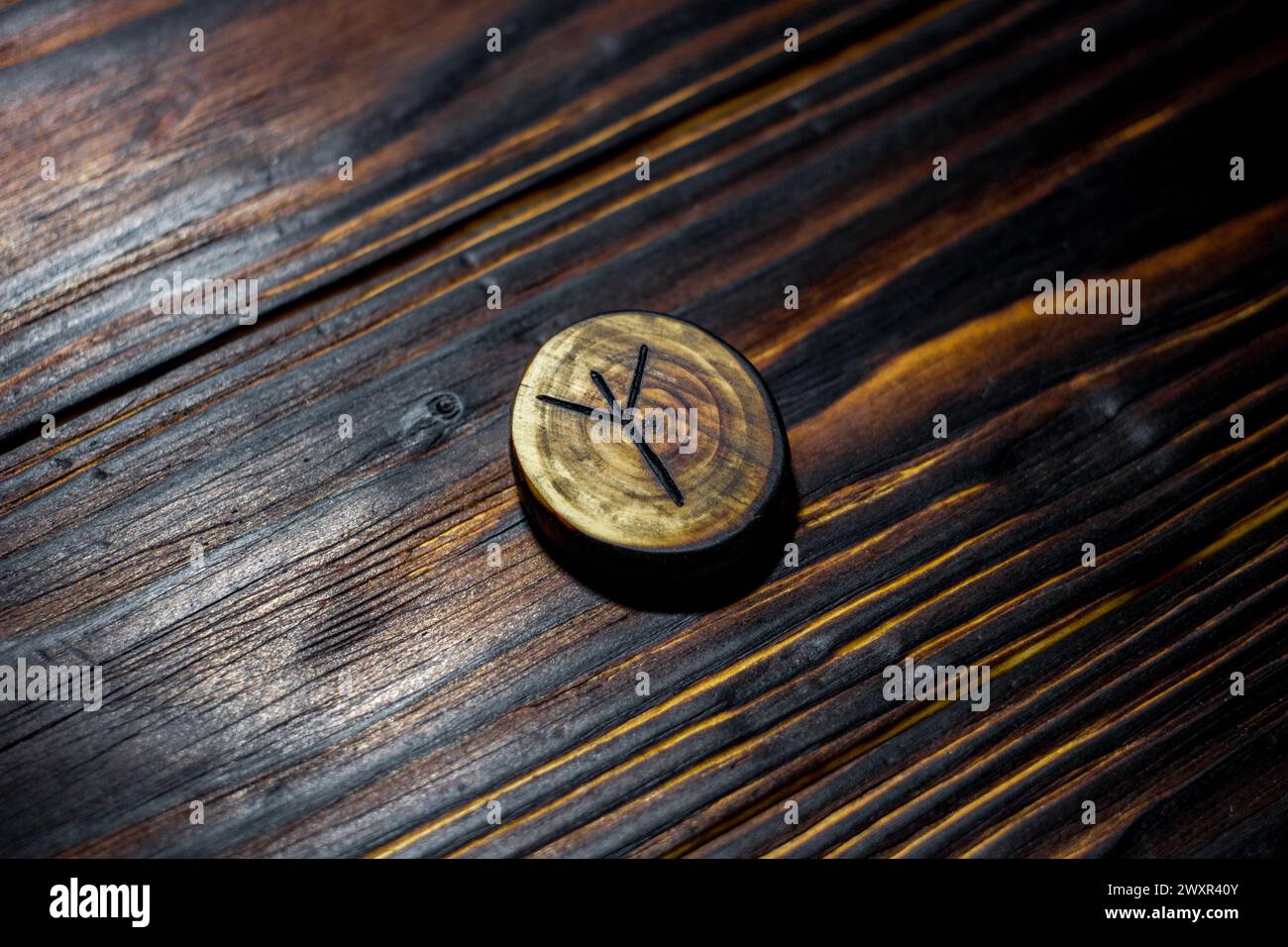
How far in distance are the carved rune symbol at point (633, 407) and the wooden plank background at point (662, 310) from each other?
0.49ft

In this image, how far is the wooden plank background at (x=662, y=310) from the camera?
1.39m

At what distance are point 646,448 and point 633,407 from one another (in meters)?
0.07

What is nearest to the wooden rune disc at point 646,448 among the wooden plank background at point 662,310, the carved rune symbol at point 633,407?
the carved rune symbol at point 633,407

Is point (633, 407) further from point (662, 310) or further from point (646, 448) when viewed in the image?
point (662, 310)

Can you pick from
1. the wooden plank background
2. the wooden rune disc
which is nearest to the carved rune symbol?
the wooden rune disc

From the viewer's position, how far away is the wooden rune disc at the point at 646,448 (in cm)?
142

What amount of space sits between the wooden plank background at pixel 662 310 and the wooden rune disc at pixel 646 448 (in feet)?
0.38

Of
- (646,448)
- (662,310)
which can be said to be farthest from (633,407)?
(662,310)

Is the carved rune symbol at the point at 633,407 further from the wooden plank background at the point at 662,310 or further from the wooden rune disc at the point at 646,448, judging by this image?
the wooden plank background at the point at 662,310

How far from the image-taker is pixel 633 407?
4.93 feet

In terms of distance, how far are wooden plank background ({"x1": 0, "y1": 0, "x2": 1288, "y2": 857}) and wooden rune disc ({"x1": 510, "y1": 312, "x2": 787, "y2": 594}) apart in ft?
0.38

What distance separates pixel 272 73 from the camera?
6.36 feet

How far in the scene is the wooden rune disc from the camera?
1.42 meters
